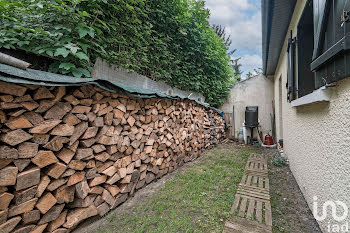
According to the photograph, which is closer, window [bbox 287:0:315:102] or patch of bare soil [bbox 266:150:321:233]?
patch of bare soil [bbox 266:150:321:233]

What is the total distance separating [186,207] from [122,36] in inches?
103

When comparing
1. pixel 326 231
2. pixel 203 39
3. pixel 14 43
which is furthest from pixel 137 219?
Result: pixel 203 39

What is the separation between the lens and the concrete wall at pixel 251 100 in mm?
6508

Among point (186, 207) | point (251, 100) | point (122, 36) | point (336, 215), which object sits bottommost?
point (186, 207)

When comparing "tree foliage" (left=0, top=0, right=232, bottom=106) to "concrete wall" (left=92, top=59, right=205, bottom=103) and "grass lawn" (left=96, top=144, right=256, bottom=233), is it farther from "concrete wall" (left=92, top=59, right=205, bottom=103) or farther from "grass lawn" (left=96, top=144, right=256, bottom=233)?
"grass lawn" (left=96, top=144, right=256, bottom=233)

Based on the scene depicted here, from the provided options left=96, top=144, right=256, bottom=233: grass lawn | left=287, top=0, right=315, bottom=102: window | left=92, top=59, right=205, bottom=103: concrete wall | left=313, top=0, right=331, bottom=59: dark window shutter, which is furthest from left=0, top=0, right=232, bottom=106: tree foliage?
left=287, top=0, right=315, bottom=102: window

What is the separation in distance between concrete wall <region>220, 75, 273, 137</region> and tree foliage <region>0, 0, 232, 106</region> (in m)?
1.58

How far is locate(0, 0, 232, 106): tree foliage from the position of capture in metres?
1.70

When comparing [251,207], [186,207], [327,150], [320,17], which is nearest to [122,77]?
[186,207]

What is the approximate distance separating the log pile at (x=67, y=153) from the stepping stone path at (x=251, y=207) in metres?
1.36

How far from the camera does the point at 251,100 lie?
6699 mm

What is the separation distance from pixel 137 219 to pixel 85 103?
1400 millimetres

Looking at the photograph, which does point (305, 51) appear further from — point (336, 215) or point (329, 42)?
point (336, 215)

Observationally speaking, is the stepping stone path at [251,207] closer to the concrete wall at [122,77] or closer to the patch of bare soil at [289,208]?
the patch of bare soil at [289,208]
